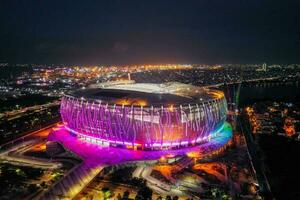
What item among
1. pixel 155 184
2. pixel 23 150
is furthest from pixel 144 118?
pixel 23 150

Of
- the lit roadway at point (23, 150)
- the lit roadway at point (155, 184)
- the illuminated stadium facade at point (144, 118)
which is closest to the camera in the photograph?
the lit roadway at point (155, 184)

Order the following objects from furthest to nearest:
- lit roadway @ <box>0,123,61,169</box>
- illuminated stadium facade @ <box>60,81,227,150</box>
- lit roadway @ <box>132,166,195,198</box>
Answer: illuminated stadium facade @ <box>60,81,227,150</box>, lit roadway @ <box>0,123,61,169</box>, lit roadway @ <box>132,166,195,198</box>

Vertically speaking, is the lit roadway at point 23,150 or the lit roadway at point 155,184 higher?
the lit roadway at point 23,150

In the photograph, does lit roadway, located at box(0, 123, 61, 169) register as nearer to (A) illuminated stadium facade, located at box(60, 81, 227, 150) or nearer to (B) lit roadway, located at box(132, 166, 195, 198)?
(A) illuminated stadium facade, located at box(60, 81, 227, 150)

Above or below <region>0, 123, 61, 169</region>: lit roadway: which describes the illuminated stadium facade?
above

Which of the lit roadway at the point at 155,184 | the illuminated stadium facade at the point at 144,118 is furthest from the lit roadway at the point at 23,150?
the lit roadway at the point at 155,184

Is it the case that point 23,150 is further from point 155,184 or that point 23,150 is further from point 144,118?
point 155,184

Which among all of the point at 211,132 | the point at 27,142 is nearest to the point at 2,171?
the point at 27,142

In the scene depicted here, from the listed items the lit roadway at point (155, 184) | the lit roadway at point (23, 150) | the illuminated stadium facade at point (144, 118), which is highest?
the illuminated stadium facade at point (144, 118)

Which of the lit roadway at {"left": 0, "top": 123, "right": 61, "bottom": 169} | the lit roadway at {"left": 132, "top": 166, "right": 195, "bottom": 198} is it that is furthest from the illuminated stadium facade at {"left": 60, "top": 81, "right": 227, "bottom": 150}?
the lit roadway at {"left": 0, "top": 123, "right": 61, "bottom": 169}

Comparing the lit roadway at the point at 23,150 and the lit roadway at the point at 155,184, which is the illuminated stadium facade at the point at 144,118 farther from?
the lit roadway at the point at 23,150
